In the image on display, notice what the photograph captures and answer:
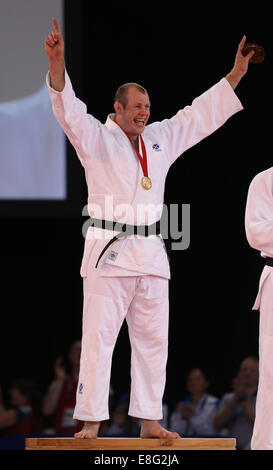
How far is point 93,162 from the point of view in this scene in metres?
4.39

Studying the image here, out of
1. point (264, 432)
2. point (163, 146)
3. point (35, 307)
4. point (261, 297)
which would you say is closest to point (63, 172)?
point (35, 307)

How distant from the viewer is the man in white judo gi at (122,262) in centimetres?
425

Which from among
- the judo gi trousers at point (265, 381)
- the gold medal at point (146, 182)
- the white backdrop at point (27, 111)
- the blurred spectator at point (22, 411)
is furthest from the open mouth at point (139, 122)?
the blurred spectator at point (22, 411)

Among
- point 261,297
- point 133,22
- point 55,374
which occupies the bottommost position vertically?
point 55,374

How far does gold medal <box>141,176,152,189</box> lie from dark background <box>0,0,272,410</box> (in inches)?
108

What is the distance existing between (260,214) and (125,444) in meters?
1.37

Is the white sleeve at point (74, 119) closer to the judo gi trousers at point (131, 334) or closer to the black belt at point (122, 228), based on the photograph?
the black belt at point (122, 228)

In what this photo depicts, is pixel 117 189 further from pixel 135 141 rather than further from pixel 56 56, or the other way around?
pixel 56 56

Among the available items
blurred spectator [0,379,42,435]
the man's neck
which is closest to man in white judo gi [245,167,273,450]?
the man's neck

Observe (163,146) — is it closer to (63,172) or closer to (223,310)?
(63,172)

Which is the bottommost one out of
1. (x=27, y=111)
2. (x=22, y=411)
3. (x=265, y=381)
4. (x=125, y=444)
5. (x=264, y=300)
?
(x=22, y=411)

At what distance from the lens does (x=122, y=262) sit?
4.30 m

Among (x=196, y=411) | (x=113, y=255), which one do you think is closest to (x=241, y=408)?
(x=196, y=411)

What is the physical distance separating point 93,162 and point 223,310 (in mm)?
3429
